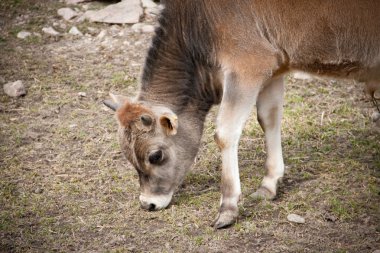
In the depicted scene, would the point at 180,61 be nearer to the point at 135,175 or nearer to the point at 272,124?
the point at 272,124

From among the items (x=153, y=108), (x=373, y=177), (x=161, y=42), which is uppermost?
(x=161, y=42)

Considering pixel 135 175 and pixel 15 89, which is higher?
pixel 135 175

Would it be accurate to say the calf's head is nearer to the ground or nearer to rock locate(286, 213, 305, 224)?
the ground

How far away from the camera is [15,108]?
9219 millimetres

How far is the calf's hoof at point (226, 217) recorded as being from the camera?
20.6 feet

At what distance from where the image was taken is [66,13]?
11.8 meters

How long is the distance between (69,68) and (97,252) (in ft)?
15.6

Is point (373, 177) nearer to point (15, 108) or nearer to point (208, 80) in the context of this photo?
Result: point (208, 80)

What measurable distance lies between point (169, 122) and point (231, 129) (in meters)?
0.61

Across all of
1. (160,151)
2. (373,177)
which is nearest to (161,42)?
(160,151)

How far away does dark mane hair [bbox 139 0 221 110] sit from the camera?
6.44 metres

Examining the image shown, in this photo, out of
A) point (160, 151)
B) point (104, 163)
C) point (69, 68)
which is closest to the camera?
point (160, 151)

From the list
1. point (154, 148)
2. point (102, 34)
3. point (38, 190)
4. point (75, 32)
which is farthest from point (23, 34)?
point (154, 148)

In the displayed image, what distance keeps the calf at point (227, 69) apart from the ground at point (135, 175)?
0.31 meters
